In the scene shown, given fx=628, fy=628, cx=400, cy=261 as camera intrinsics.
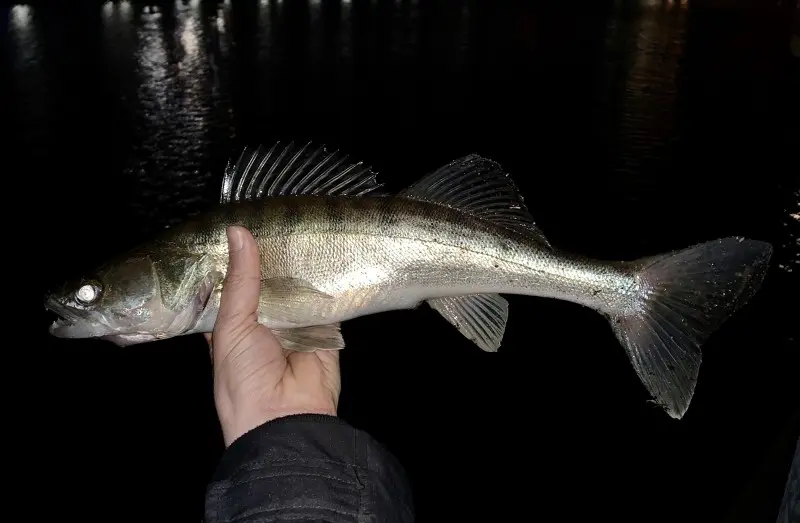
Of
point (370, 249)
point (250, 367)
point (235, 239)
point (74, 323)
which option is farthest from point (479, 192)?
point (74, 323)

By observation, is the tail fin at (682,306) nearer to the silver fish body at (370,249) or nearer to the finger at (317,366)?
the silver fish body at (370,249)

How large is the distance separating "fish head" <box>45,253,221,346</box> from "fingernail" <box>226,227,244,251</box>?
0.23 metres

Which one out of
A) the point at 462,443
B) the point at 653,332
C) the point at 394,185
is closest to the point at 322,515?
the point at 653,332

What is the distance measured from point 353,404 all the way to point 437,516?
A: 6.45ft

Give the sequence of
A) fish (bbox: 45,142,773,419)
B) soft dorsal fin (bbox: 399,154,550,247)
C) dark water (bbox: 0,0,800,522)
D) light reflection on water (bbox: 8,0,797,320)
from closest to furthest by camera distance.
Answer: fish (bbox: 45,142,773,419) → soft dorsal fin (bbox: 399,154,550,247) → dark water (bbox: 0,0,800,522) → light reflection on water (bbox: 8,0,797,320)

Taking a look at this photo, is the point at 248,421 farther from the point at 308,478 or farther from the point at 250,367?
the point at 308,478

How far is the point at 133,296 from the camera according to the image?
3.14 meters

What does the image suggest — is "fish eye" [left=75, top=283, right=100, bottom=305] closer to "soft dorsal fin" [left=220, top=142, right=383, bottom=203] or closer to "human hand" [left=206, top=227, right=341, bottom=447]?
"human hand" [left=206, top=227, right=341, bottom=447]

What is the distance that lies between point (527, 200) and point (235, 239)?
11.6 metres

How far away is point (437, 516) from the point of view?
20.4ft

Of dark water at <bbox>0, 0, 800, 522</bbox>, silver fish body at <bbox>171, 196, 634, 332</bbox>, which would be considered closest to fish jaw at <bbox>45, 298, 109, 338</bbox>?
silver fish body at <bbox>171, 196, 634, 332</bbox>

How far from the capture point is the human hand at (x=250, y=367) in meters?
2.70

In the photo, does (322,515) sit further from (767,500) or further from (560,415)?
(560,415)

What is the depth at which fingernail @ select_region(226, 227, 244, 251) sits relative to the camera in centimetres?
298
